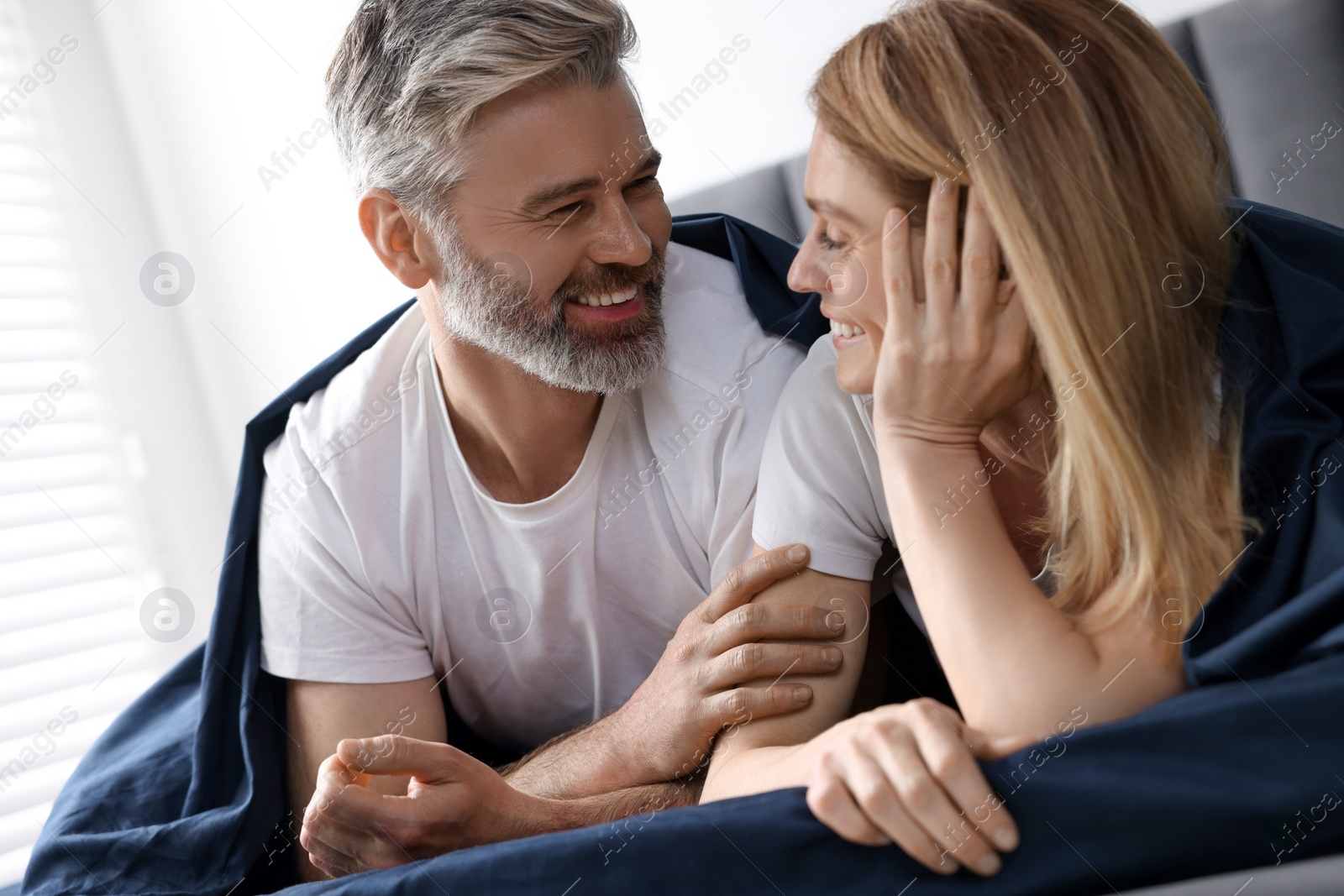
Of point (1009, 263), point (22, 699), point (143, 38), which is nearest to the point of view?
point (1009, 263)

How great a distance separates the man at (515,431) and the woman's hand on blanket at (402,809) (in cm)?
15

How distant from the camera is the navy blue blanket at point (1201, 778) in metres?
0.64

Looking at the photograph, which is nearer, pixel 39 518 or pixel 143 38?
pixel 39 518

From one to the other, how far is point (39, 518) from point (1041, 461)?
7.28 feet

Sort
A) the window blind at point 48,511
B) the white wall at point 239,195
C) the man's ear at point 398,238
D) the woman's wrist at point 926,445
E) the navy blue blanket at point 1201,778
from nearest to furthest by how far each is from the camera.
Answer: the navy blue blanket at point 1201,778, the woman's wrist at point 926,445, the man's ear at point 398,238, the window blind at point 48,511, the white wall at point 239,195

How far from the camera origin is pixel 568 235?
1.20m

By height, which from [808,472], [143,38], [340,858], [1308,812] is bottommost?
[1308,812]

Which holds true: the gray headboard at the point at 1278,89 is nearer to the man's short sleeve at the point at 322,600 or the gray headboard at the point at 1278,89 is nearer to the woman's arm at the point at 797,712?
the woman's arm at the point at 797,712

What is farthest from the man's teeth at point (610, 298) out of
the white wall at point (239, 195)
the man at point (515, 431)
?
Answer: the white wall at point (239, 195)

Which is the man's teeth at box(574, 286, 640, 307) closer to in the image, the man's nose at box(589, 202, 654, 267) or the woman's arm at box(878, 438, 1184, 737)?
the man's nose at box(589, 202, 654, 267)

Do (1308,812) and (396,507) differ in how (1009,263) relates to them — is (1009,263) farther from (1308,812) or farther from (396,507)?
(396,507)

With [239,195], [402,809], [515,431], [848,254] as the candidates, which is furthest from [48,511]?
[848,254]

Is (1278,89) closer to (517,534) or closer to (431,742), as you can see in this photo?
(517,534)

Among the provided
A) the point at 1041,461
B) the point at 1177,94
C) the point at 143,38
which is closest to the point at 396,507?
the point at 1041,461
